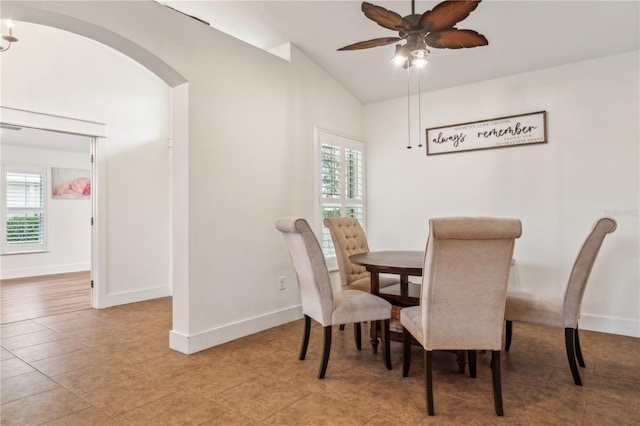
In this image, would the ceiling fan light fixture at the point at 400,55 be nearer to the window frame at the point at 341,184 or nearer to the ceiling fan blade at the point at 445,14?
the ceiling fan blade at the point at 445,14

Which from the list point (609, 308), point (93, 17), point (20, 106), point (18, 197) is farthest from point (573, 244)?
point (18, 197)

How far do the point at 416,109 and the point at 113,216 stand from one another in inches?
159

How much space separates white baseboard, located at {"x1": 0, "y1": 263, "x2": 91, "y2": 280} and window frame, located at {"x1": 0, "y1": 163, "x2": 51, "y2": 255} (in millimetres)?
343

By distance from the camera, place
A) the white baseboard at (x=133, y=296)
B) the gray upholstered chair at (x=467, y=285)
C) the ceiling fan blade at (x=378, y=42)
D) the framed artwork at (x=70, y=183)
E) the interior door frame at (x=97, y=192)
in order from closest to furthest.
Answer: the gray upholstered chair at (x=467, y=285) → the ceiling fan blade at (x=378, y=42) → the interior door frame at (x=97, y=192) → the white baseboard at (x=133, y=296) → the framed artwork at (x=70, y=183)

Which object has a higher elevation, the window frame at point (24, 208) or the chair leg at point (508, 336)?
the window frame at point (24, 208)

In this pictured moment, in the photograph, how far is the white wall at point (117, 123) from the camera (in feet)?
13.7

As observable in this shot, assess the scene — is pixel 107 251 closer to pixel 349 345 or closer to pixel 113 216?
pixel 113 216

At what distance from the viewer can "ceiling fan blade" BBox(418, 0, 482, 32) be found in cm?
197

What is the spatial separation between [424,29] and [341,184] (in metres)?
2.47

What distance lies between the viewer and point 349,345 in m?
3.12

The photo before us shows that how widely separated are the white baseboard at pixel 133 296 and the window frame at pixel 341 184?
97.5 inches

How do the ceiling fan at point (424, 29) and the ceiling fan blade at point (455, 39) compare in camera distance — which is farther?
the ceiling fan blade at point (455, 39)

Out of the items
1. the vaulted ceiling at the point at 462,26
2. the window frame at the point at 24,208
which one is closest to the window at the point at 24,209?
the window frame at the point at 24,208

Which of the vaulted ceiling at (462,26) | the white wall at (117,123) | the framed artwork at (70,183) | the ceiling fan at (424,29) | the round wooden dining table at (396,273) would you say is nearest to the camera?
the ceiling fan at (424,29)
